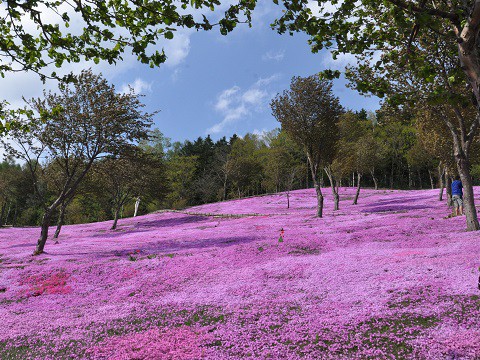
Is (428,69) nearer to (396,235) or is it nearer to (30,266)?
(396,235)

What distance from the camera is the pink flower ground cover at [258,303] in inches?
218

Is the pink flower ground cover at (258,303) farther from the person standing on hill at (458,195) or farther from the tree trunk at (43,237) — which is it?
the person standing on hill at (458,195)

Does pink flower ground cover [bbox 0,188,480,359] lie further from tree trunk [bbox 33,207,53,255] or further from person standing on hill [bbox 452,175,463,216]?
person standing on hill [bbox 452,175,463,216]

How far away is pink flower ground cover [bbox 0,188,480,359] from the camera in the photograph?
554 centimetres

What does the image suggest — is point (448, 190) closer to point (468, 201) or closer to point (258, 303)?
point (468, 201)

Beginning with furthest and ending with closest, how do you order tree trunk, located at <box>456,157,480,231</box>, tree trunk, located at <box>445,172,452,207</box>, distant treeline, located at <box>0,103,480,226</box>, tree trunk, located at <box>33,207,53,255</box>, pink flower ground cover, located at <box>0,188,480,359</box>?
1. distant treeline, located at <box>0,103,480,226</box>
2. tree trunk, located at <box>445,172,452,207</box>
3. tree trunk, located at <box>33,207,53,255</box>
4. tree trunk, located at <box>456,157,480,231</box>
5. pink flower ground cover, located at <box>0,188,480,359</box>

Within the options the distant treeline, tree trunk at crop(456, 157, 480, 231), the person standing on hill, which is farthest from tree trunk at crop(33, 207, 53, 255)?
the person standing on hill

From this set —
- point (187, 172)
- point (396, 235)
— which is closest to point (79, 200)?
point (187, 172)

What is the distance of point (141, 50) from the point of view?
6129 mm

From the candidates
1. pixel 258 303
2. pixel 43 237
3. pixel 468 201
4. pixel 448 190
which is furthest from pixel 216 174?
pixel 258 303

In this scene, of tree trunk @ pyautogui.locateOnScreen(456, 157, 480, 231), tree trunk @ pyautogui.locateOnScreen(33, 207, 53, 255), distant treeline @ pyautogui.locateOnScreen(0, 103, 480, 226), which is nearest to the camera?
tree trunk @ pyautogui.locateOnScreen(456, 157, 480, 231)

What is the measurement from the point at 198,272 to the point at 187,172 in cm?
6616

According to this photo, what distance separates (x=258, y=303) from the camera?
784cm

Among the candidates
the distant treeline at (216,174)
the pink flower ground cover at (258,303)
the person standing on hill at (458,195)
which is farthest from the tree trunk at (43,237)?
the person standing on hill at (458,195)
